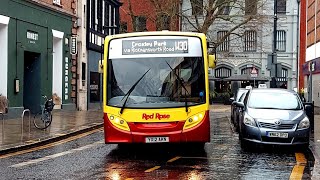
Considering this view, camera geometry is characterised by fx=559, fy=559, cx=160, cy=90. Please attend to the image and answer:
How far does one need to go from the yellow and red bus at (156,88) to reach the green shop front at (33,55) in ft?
35.9

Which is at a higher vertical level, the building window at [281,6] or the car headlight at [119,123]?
the building window at [281,6]

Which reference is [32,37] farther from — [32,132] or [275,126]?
[275,126]

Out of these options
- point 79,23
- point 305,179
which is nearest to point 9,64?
point 79,23

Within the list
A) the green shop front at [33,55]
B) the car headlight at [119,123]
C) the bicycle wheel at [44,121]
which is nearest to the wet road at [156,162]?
the car headlight at [119,123]

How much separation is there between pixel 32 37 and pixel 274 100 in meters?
13.9

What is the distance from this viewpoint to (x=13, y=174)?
1000cm

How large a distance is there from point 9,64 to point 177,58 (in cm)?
1213

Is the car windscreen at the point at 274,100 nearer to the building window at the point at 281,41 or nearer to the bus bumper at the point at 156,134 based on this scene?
the bus bumper at the point at 156,134

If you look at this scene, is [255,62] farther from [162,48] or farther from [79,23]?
[162,48]

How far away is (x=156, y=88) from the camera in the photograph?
12578 millimetres

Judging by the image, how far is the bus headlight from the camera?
40.8ft

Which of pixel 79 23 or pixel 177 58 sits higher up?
pixel 79 23

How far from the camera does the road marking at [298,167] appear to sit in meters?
10.1

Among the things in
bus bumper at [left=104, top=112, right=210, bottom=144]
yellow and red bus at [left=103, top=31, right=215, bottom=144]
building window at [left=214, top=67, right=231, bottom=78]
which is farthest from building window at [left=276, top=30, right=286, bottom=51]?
bus bumper at [left=104, top=112, right=210, bottom=144]
